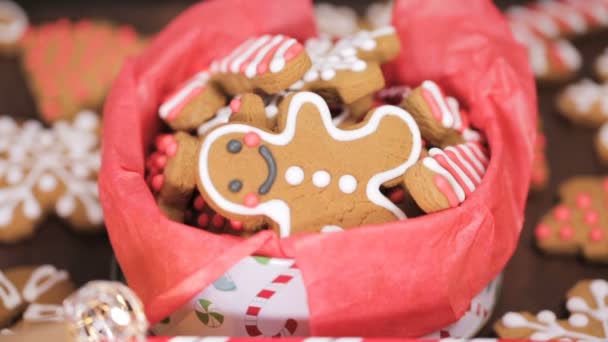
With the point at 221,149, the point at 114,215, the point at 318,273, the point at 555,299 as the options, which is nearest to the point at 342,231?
the point at 318,273

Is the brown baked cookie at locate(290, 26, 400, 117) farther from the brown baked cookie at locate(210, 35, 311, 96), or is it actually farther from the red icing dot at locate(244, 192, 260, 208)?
the red icing dot at locate(244, 192, 260, 208)

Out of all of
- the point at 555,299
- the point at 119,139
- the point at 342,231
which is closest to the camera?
the point at 342,231

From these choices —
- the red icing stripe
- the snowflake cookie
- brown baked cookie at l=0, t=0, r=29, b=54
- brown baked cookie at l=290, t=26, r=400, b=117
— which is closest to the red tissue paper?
the red icing stripe

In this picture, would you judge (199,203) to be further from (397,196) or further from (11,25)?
(11,25)

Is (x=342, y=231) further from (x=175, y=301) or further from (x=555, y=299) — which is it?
(x=555, y=299)

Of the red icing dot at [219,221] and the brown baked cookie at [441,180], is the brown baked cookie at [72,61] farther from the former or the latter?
the brown baked cookie at [441,180]

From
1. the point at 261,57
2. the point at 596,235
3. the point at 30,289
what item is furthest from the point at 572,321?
the point at 30,289

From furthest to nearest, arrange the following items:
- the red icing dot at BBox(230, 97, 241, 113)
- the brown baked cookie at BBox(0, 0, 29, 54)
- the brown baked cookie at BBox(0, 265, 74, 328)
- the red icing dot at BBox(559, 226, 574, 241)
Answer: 1. the brown baked cookie at BBox(0, 0, 29, 54)
2. the red icing dot at BBox(559, 226, 574, 241)
3. the brown baked cookie at BBox(0, 265, 74, 328)
4. the red icing dot at BBox(230, 97, 241, 113)
